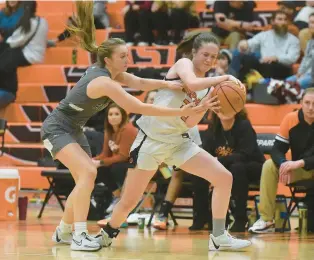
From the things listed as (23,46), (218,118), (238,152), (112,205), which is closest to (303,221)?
(238,152)

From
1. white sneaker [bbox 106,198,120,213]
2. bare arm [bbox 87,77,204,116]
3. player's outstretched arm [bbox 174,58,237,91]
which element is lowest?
white sneaker [bbox 106,198,120,213]

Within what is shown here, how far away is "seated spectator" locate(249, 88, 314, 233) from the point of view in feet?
26.2

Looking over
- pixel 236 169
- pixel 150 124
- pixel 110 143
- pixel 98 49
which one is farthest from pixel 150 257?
pixel 110 143

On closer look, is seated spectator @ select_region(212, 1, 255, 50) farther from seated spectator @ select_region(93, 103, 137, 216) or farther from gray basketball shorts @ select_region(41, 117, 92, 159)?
gray basketball shorts @ select_region(41, 117, 92, 159)

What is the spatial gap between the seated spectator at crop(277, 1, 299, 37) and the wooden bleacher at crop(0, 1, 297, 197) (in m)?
0.74

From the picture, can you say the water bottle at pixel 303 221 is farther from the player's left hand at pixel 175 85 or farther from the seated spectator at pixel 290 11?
the seated spectator at pixel 290 11

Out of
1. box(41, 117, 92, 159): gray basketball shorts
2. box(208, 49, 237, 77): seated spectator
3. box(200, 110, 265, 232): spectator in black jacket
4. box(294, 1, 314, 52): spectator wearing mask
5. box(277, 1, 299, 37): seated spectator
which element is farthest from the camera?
box(277, 1, 299, 37): seated spectator

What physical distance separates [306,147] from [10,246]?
335 centimetres

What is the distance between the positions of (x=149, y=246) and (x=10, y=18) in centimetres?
739

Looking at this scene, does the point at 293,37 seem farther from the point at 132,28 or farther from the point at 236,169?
the point at 236,169

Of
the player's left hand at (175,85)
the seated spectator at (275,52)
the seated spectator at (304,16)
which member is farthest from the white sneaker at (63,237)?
the seated spectator at (304,16)

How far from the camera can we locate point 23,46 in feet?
42.1

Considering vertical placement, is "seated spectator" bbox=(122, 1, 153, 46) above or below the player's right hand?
below

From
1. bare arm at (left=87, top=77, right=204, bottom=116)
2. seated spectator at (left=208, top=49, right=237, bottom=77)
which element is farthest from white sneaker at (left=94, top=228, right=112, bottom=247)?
seated spectator at (left=208, top=49, right=237, bottom=77)
